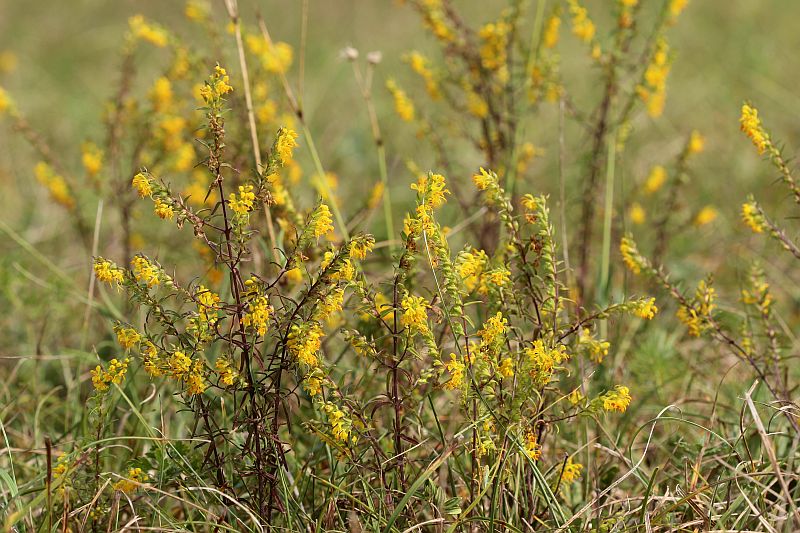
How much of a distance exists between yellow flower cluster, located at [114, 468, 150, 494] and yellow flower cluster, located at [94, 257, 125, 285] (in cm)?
41

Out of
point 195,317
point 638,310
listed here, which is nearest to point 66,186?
point 195,317

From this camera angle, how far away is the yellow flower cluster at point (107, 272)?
149cm

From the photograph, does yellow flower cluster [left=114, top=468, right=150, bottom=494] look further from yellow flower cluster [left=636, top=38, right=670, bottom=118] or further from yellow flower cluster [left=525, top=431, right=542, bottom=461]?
yellow flower cluster [left=636, top=38, right=670, bottom=118]

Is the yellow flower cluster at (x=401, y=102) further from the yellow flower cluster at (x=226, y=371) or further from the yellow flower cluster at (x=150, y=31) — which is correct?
the yellow flower cluster at (x=226, y=371)

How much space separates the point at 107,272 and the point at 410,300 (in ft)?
1.70

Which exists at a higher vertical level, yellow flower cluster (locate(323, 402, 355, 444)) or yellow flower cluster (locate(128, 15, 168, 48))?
yellow flower cluster (locate(128, 15, 168, 48))

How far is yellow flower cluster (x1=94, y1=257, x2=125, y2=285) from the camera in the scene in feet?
4.90

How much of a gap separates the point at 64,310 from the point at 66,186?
0.42 meters

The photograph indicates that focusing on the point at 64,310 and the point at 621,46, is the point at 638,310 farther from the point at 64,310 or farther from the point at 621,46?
the point at 64,310

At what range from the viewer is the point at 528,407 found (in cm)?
172

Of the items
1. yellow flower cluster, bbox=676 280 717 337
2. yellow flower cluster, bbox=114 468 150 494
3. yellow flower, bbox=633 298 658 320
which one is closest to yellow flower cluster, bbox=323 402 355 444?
yellow flower cluster, bbox=114 468 150 494

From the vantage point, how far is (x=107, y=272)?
1493 millimetres

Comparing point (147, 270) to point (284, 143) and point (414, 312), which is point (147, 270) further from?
point (414, 312)

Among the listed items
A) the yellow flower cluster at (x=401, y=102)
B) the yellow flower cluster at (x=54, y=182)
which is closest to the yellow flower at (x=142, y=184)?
the yellow flower cluster at (x=401, y=102)
